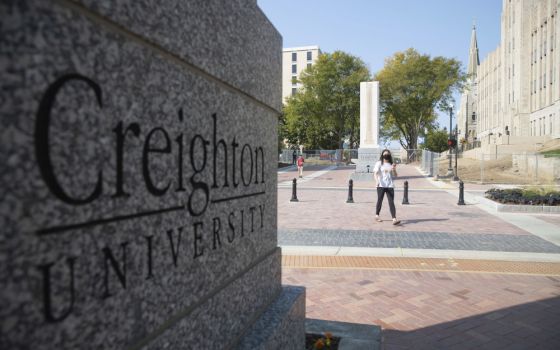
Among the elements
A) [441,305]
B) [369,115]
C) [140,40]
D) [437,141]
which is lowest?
[441,305]

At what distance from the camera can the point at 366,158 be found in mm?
28812

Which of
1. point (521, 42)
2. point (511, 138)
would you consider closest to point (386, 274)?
point (511, 138)

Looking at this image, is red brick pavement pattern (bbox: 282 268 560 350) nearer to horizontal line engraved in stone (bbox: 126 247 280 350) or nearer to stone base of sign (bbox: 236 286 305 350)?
stone base of sign (bbox: 236 286 305 350)

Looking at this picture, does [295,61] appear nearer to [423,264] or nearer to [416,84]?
[416,84]

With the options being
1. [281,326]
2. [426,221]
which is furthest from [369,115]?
[281,326]

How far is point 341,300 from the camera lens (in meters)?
4.84

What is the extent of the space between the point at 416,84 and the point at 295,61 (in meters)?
53.6

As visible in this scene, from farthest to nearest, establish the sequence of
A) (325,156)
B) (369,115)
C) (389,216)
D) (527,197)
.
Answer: (325,156)
(369,115)
(527,197)
(389,216)

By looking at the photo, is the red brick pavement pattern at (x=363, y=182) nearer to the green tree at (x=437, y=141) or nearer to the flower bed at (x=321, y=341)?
the flower bed at (x=321, y=341)

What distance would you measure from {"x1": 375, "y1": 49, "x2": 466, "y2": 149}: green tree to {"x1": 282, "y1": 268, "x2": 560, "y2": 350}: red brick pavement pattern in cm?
4852

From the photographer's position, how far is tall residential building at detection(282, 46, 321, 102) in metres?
98.9

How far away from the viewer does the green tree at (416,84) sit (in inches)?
1964

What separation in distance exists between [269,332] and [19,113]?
6.38ft

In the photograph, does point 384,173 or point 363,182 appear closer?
Answer: point 384,173
